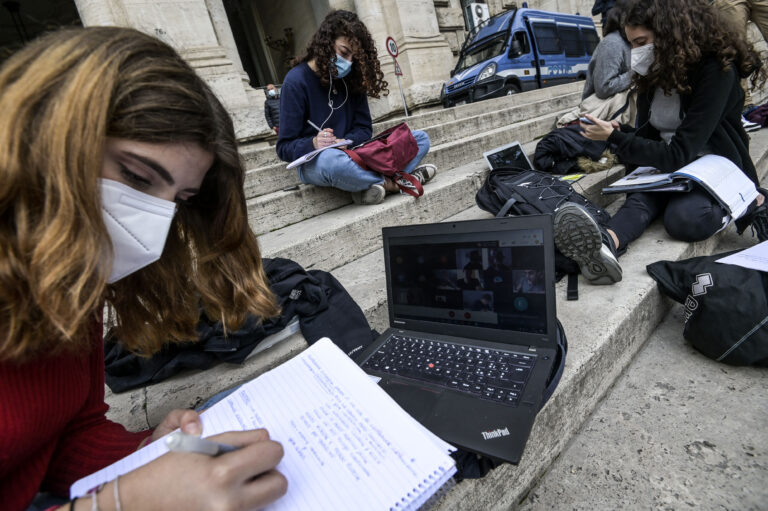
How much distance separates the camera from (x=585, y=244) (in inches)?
59.6

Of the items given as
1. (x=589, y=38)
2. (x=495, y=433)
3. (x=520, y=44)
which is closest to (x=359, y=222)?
(x=495, y=433)

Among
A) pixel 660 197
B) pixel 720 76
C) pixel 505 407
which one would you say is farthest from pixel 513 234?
pixel 720 76

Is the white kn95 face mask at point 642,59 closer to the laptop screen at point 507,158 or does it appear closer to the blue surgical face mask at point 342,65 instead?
the laptop screen at point 507,158

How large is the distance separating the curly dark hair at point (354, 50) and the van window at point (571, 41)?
8.54m

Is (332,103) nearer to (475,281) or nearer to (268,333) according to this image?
(268,333)

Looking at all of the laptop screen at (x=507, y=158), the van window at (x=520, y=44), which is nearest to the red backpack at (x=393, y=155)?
the laptop screen at (x=507, y=158)

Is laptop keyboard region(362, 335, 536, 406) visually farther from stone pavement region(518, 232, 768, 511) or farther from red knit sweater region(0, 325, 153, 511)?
red knit sweater region(0, 325, 153, 511)

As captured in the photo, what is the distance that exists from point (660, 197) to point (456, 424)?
209 centimetres

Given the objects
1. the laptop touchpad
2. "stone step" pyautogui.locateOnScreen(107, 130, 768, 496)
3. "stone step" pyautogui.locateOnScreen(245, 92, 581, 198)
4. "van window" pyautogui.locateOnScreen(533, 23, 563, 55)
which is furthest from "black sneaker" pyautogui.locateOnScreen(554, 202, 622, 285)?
"van window" pyautogui.locateOnScreen(533, 23, 563, 55)

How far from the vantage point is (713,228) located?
181 centimetres

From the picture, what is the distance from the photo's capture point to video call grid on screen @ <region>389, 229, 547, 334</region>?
39.4 inches

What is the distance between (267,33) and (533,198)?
10.7m

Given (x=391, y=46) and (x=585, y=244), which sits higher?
(x=391, y=46)

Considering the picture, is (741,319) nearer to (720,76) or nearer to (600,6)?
(720,76)
